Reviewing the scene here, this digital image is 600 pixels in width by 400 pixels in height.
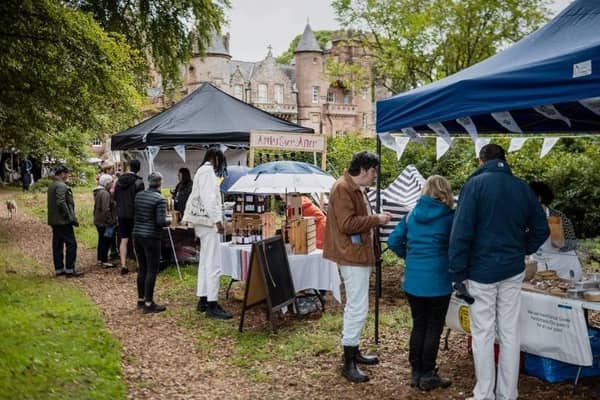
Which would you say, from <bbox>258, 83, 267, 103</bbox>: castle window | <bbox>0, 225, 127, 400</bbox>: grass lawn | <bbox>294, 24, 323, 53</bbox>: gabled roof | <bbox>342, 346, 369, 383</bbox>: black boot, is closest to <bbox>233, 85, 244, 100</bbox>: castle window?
<bbox>258, 83, 267, 103</bbox>: castle window

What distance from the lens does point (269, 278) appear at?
6.50 meters

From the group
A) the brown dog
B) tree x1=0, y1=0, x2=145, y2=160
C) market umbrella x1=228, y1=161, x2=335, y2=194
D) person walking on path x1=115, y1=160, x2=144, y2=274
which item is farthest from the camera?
the brown dog

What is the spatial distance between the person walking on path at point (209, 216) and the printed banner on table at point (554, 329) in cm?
355

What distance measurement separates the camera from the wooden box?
22.9ft

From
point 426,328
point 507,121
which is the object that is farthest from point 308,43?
point 426,328

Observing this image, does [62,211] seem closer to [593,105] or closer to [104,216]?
[104,216]

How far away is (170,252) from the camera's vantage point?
10.7 m

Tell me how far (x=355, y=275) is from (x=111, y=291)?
532 cm

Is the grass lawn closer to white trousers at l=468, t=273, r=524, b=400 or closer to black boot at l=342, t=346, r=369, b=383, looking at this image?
black boot at l=342, t=346, r=369, b=383

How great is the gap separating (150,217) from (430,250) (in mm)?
3910

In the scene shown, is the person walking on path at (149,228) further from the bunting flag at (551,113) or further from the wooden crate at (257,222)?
the bunting flag at (551,113)

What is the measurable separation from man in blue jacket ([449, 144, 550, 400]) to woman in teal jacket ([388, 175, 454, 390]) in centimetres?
32

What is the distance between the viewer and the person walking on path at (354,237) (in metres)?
4.87

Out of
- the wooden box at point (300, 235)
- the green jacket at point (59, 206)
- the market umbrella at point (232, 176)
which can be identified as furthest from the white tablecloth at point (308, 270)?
the green jacket at point (59, 206)
